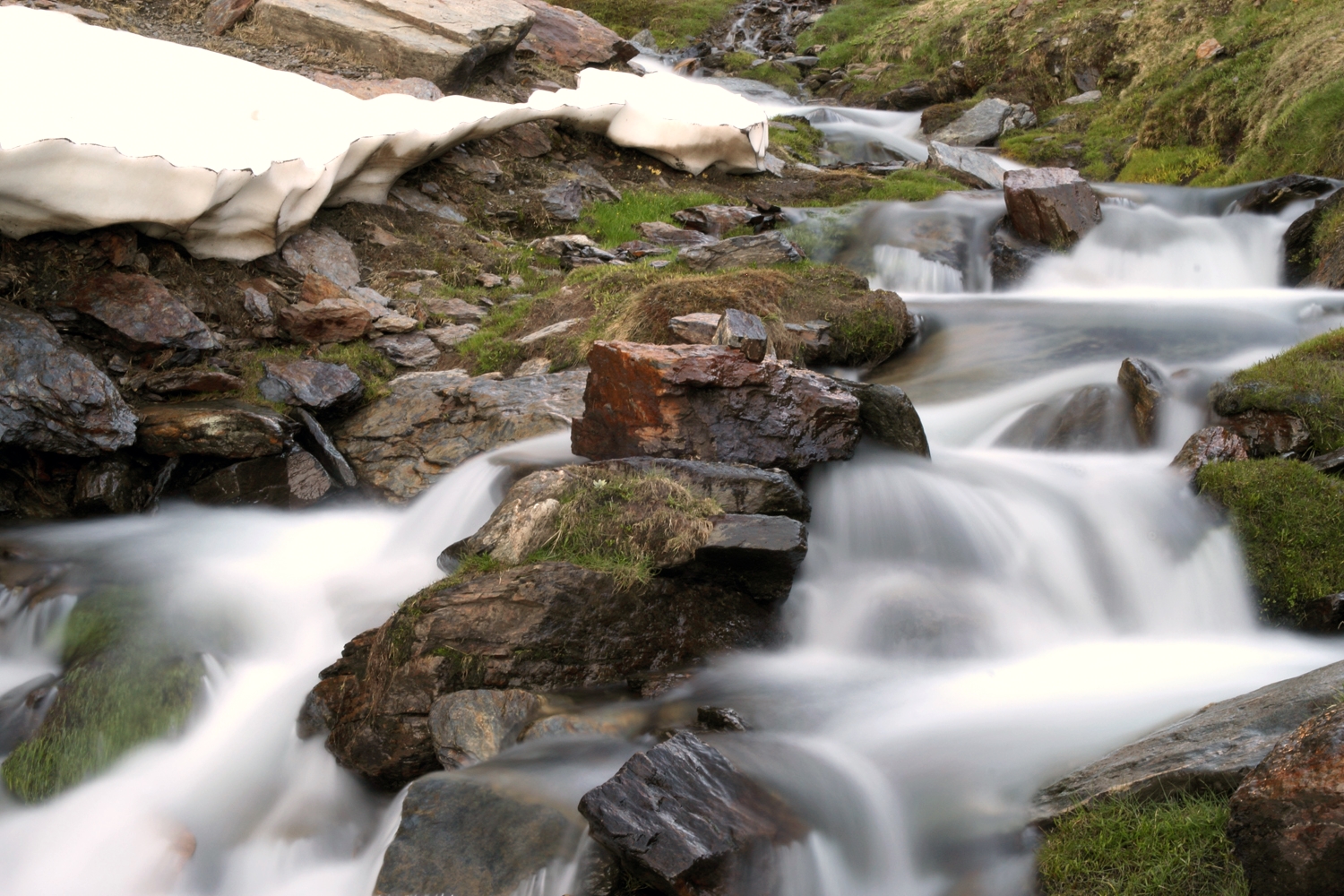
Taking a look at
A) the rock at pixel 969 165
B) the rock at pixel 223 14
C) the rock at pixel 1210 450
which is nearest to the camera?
the rock at pixel 1210 450

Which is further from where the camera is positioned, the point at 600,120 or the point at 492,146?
the point at 600,120

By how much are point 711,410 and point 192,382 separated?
4439mm

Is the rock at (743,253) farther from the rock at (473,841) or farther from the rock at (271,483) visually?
the rock at (473,841)

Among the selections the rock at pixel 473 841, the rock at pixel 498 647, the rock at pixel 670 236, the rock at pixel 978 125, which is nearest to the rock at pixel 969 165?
the rock at pixel 978 125

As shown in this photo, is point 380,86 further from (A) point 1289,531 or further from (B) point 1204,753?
(B) point 1204,753

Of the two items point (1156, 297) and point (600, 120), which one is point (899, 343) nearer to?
point (1156, 297)

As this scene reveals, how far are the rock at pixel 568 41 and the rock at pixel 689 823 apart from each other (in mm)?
14348

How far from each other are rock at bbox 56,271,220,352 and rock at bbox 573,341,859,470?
12.7ft

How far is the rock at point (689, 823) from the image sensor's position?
341 centimetres

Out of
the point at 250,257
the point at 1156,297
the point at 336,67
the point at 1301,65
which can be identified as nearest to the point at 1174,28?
the point at 1301,65

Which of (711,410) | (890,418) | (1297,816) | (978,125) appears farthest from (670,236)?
(1297,816)

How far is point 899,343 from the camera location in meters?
9.23

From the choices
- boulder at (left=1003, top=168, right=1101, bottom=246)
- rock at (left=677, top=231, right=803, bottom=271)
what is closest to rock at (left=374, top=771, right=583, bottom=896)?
rock at (left=677, top=231, right=803, bottom=271)

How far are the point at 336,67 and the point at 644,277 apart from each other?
660 centimetres
